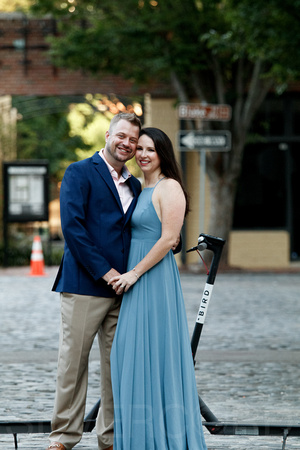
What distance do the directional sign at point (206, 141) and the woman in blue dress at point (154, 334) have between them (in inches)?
457

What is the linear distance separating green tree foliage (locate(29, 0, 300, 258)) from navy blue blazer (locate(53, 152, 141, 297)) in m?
10.4

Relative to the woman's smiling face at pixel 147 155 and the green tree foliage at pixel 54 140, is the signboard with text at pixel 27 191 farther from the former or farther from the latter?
the woman's smiling face at pixel 147 155

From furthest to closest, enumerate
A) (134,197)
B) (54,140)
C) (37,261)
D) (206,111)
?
1. (54,140)
2. (37,261)
3. (206,111)
4. (134,197)

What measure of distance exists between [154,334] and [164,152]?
35.8 inches

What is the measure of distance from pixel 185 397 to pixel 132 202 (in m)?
1.00

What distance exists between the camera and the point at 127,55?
55.3 ft

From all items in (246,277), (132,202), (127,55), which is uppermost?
(127,55)

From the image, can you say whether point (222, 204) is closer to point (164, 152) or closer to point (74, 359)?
point (164, 152)

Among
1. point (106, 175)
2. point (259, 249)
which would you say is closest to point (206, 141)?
point (259, 249)

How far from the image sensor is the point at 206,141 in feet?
52.0

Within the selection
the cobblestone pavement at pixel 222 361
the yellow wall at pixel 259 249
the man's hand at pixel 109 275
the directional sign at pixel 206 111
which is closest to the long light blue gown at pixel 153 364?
the man's hand at pixel 109 275

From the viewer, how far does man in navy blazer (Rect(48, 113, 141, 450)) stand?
13.5 ft

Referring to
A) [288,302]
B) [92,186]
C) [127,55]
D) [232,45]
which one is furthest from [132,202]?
[127,55]

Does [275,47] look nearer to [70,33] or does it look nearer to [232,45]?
[232,45]
